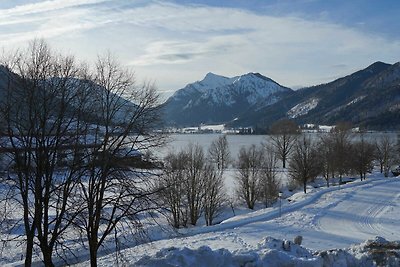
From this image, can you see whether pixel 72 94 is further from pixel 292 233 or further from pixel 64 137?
pixel 292 233

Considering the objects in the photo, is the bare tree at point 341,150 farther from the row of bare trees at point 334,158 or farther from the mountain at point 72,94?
the mountain at point 72,94

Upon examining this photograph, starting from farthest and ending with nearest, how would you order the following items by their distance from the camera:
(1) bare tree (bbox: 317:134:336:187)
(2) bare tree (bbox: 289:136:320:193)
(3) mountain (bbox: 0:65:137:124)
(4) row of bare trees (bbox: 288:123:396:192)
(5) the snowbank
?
(1) bare tree (bbox: 317:134:336:187) < (4) row of bare trees (bbox: 288:123:396:192) < (2) bare tree (bbox: 289:136:320:193) < (3) mountain (bbox: 0:65:137:124) < (5) the snowbank

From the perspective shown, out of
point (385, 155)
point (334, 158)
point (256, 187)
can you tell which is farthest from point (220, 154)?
point (256, 187)

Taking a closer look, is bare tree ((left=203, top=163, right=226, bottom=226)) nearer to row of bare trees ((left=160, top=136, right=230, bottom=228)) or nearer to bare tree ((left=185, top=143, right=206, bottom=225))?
row of bare trees ((left=160, top=136, right=230, bottom=228))

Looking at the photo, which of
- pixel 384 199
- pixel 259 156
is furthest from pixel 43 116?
pixel 259 156

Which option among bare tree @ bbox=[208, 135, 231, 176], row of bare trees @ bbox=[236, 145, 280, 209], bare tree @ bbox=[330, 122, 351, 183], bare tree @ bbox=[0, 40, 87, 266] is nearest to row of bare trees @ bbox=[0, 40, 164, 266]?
bare tree @ bbox=[0, 40, 87, 266]

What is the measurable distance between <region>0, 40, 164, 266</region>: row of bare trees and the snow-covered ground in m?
2.51

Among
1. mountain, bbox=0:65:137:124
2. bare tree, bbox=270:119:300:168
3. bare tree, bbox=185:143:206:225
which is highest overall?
mountain, bbox=0:65:137:124

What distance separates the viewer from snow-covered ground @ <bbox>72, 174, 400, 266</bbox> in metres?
12.1

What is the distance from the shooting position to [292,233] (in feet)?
85.5

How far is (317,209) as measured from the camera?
34.0 metres

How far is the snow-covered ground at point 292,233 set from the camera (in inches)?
477

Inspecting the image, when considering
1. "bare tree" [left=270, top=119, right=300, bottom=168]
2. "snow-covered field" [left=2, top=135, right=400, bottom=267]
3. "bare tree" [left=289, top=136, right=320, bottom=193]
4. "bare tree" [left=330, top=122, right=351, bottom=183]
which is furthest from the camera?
"bare tree" [left=270, top=119, right=300, bottom=168]

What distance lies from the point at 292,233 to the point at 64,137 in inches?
650
